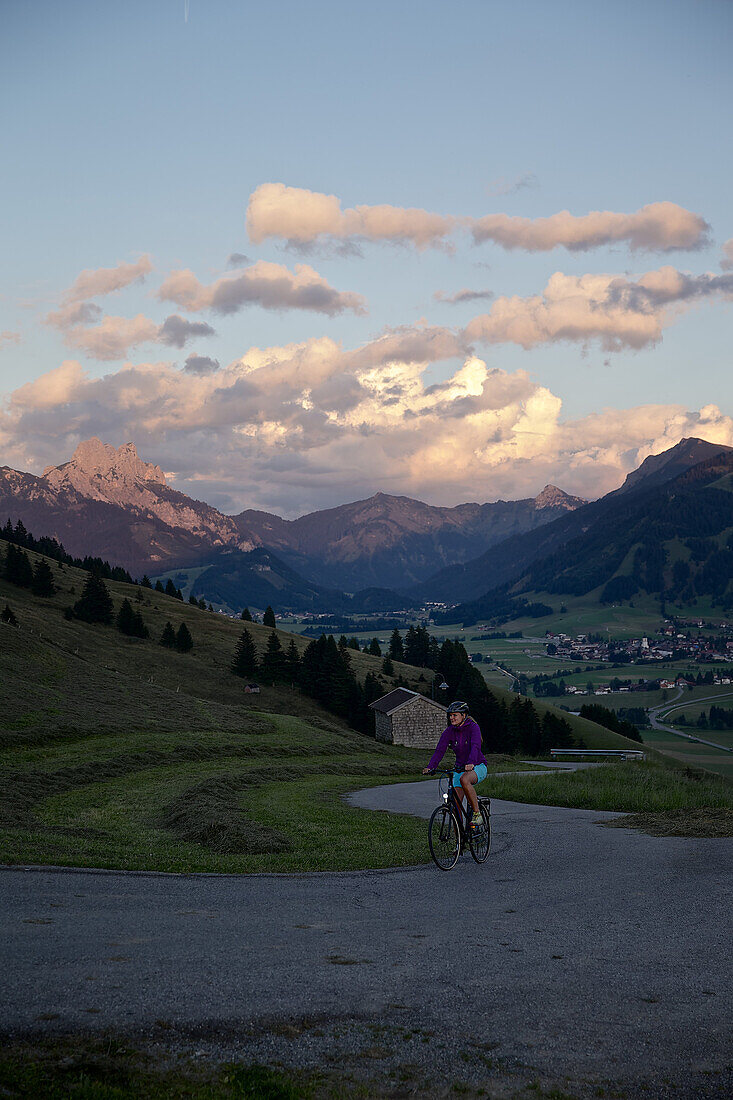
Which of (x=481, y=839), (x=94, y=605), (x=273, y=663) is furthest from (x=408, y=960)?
(x=94, y=605)

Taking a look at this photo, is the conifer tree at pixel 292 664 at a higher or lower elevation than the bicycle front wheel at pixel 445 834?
lower

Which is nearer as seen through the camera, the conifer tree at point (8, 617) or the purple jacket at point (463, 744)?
the purple jacket at point (463, 744)

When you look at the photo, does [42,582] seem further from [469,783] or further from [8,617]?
[469,783]

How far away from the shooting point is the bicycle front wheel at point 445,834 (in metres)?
14.8

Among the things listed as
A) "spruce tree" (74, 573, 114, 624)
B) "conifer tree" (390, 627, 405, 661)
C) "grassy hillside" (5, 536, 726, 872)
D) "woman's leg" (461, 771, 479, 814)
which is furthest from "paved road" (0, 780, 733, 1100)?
"conifer tree" (390, 627, 405, 661)

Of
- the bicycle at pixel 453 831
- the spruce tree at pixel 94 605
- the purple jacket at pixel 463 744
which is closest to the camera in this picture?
the purple jacket at pixel 463 744

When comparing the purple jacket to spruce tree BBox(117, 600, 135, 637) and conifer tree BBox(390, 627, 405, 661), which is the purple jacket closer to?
spruce tree BBox(117, 600, 135, 637)

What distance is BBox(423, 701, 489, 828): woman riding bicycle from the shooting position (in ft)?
47.0

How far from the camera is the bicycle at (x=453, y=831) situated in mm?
14680

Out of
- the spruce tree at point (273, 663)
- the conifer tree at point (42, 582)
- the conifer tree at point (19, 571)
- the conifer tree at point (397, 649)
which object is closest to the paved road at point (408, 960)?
the spruce tree at point (273, 663)

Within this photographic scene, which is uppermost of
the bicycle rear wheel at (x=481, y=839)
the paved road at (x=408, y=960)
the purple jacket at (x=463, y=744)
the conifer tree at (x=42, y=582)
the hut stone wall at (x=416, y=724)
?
the conifer tree at (x=42, y=582)

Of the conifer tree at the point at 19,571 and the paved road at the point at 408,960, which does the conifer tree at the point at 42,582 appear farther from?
the paved road at the point at 408,960

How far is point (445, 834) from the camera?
14961 millimetres

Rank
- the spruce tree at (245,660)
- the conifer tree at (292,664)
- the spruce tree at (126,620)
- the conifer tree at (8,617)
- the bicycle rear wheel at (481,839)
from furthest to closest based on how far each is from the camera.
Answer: the conifer tree at (292,664) < the spruce tree at (126,620) < the spruce tree at (245,660) < the conifer tree at (8,617) < the bicycle rear wheel at (481,839)
